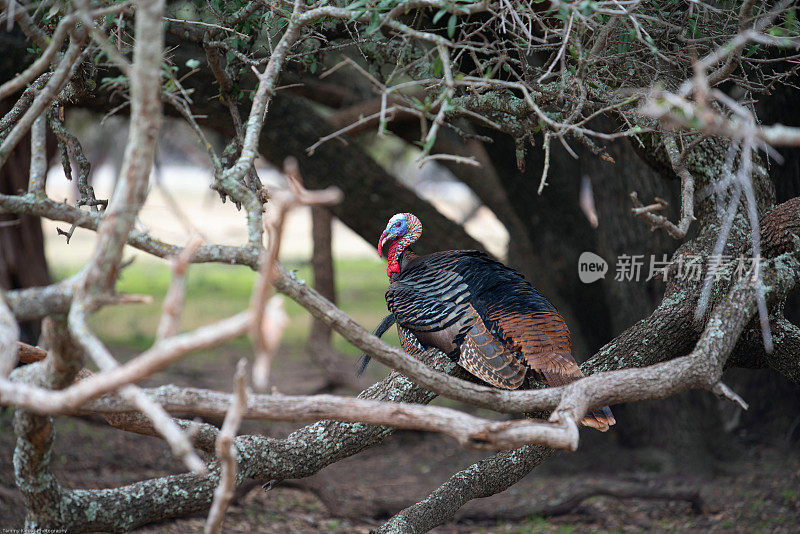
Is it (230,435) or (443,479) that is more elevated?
(230,435)

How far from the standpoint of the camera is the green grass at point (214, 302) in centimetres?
1047

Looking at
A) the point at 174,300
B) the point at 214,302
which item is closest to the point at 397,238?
the point at 174,300

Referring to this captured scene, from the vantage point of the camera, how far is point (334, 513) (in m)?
5.02

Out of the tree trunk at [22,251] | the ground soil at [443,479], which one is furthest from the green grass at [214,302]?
the ground soil at [443,479]

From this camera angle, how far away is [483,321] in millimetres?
3594

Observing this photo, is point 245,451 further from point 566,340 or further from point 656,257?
point 656,257

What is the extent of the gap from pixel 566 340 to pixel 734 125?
184cm

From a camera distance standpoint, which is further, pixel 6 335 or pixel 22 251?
pixel 22 251

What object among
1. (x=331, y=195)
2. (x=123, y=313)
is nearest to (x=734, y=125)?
(x=331, y=195)

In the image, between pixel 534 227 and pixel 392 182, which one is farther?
pixel 534 227

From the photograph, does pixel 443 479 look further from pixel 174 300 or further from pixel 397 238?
pixel 174 300

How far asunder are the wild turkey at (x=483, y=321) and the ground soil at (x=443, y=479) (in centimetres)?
193

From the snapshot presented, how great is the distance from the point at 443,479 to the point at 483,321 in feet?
10.1

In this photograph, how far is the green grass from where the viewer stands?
412 inches
